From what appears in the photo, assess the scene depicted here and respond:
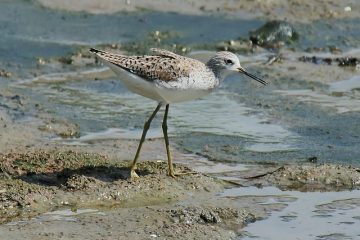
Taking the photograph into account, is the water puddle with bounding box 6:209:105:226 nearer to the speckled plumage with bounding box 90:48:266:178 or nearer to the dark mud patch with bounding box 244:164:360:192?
the speckled plumage with bounding box 90:48:266:178

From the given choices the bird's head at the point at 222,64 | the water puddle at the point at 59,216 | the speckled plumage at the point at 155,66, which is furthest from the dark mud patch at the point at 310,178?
the water puddle at the point at 59,216

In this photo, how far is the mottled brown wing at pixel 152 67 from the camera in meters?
8.11

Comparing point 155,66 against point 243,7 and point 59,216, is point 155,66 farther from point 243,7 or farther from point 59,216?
point 243,7

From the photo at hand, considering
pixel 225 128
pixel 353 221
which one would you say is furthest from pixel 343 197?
pixel 225 128

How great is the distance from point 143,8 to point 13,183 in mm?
6916

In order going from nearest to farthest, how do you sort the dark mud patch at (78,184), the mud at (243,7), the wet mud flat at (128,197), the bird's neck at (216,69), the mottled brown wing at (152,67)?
the wet mud flat at (128,197) < the dark mud patch at (78,184) < the mottled brown wing at (152,67) < the bird's neck at (216,69) < the mud at (243,7)

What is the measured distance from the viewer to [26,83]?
453 inches

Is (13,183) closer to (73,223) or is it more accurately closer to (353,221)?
(73,223)

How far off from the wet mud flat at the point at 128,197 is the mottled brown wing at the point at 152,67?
0.90 m

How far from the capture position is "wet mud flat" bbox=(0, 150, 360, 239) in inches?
282

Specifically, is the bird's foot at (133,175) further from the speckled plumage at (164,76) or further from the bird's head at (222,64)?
the bird's head at (222,64)

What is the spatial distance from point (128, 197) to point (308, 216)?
1.52 m

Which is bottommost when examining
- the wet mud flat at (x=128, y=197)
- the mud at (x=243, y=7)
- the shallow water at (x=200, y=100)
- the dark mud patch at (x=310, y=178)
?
the wet mud flat at (x=128, y=197)

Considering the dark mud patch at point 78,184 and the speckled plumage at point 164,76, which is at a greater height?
the speckled plumage at point 164,76
